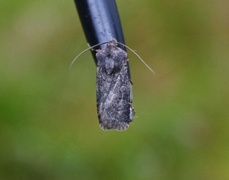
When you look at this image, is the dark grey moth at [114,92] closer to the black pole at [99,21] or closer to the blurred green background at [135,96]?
the black pole at [99,21]

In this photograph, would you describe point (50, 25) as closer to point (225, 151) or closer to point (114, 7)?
point (225, 151)

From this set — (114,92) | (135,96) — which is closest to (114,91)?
(114,92)

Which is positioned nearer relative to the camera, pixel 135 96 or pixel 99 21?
pixel 99 21

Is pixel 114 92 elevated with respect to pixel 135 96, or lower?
elevated

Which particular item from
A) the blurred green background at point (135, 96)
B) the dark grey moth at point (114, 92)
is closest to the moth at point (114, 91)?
the dark grey moth at point (114, 92)

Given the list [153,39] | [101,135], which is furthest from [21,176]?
[153,39]

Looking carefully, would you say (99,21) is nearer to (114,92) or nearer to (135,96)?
(114,92)

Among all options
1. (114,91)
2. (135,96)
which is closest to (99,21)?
(114,91)
